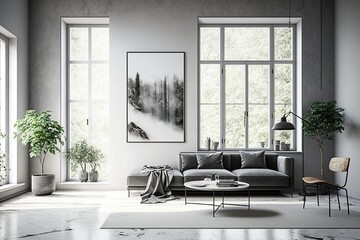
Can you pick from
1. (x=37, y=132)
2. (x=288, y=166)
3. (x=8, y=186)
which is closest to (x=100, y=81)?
(x=37, y=132)

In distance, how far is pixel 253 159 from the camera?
26.5ft

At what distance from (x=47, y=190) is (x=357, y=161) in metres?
5.94

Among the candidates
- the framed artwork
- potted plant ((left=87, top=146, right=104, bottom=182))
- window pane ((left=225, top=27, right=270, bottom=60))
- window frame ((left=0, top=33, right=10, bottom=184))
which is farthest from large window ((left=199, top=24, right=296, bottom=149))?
window frame ((left=0, top=33, right=10, bottom=184))

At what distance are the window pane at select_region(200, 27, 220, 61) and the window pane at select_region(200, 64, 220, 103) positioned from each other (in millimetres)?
200

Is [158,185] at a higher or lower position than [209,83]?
lower

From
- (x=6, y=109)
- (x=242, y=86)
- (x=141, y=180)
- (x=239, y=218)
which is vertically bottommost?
(x=239, y=218)

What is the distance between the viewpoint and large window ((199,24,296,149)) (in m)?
8.73

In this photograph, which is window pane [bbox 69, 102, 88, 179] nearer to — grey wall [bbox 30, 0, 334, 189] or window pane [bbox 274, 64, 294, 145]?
grey wall [bbox 30, 0, 334, 189]

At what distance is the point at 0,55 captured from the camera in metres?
7.58

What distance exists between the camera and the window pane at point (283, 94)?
28.8 feet

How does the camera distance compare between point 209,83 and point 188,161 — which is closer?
point 188,161

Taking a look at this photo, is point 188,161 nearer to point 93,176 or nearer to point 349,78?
point 93,176

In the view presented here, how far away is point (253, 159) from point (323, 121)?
1.56 metres

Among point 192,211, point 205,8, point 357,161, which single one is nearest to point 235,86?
point 205,8
